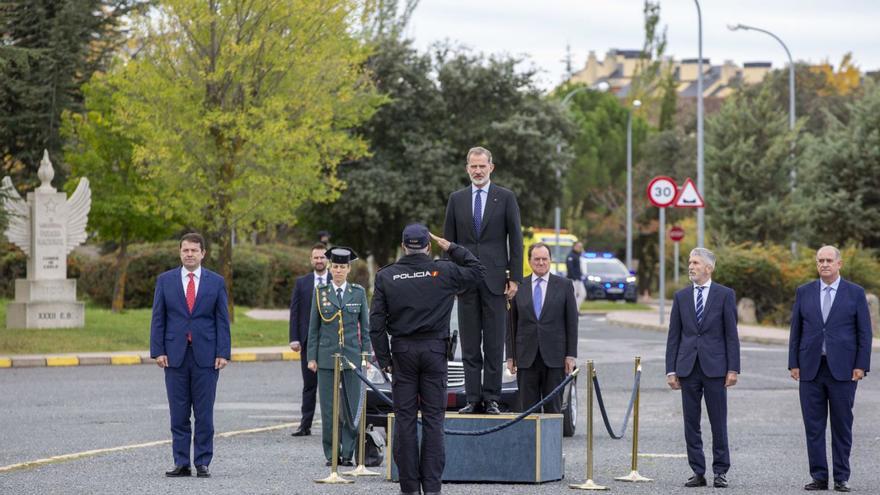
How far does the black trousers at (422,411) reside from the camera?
10.1 m

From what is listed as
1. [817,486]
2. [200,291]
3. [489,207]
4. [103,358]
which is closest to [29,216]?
[103,358]

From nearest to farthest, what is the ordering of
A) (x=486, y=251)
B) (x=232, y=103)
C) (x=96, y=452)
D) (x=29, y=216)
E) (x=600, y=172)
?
(x=486, y=251)
(x=96, y=452)
(x=29, y=216)
(x=232, y=103)
(x=600, y=172)

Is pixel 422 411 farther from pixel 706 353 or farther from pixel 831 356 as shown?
pixel 831 356

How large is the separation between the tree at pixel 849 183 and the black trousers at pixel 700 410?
32.0 meters

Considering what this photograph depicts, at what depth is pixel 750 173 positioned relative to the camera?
48.5m

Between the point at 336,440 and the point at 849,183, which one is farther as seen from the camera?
the point at 849,183

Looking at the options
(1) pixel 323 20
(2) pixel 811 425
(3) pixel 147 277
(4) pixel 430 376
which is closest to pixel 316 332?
(4) pixel 430 376

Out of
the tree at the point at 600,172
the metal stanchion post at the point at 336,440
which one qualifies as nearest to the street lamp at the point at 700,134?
the metal stanchion post at the point at 336,440

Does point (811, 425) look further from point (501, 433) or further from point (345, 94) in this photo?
point (345, 94)

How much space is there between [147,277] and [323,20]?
12.2 meters

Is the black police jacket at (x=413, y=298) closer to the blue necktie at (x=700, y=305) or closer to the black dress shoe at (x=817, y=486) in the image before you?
the blue necktie at (x=700, y=305)

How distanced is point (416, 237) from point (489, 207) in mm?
1032

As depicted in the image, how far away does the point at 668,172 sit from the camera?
7431 cm

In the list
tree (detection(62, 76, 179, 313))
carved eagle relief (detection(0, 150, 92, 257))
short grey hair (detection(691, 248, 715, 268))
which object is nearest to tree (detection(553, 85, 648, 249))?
tree (detection(62, 76, 179, 313))
